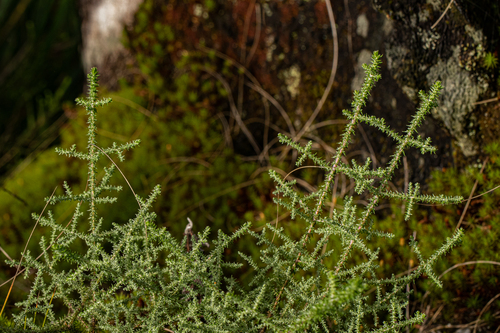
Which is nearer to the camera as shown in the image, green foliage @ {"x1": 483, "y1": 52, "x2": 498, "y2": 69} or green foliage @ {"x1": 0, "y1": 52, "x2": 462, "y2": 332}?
green foliage @ {"x1": 0, "y1": 52, "x2": 462, "y2": 332}

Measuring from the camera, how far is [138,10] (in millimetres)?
2619

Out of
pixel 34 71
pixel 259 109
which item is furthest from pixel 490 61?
pixel 34 71

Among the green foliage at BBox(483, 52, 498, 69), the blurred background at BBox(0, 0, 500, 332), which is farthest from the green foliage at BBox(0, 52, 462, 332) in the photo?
the green foliage at BBox(483, 52, 498, 69)

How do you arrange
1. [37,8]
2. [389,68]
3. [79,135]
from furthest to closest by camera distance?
[37,8] → [79,135] → [389,68]

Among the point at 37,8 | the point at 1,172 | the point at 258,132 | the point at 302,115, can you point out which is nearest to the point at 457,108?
the point at 302,115

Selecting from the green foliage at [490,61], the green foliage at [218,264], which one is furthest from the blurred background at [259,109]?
the green foliage at [218,264]

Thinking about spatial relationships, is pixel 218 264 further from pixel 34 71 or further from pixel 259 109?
pixel 34 71

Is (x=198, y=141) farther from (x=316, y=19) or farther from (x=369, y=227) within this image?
(x=369, y=227)

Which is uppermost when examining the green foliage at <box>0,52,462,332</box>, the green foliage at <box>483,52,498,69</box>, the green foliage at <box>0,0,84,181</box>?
the green foliage at <box>0,0,84,181</box>

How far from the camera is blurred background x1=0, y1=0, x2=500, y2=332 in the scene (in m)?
1.47

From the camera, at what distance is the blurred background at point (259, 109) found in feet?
4.83

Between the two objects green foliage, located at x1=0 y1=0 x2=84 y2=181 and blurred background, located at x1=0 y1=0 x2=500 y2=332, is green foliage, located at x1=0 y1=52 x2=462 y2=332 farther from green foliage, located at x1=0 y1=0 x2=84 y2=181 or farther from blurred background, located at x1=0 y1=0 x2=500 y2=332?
green foliage, located at x1=0 y1=0 x2=84 y2=181

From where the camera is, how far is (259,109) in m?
2.38

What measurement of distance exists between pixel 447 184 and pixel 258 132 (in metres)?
1.25
